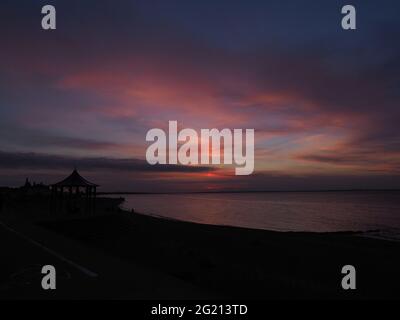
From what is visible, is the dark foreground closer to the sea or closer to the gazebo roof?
the gazebo roof

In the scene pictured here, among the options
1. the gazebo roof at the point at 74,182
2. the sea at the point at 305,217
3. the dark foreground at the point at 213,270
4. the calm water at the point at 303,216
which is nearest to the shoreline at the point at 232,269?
the dark foreground at the point at 213,270

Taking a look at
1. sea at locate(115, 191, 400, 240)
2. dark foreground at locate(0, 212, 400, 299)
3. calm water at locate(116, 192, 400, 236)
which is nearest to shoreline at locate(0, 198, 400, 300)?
dark foreground at locate(0, 212, 400, 299)

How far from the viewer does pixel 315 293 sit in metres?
9.62

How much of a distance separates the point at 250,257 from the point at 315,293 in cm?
599

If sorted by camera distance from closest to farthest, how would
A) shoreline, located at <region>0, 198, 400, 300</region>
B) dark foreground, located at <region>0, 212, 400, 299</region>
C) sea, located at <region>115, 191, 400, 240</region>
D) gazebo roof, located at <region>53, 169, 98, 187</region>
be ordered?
dark foreground, located at <region>0, 212, 400, 299</region> → shoreline, located at <region>0, 198, 400, 300</region> → gazebo roof, located at <region>53, 169, 98, 187</region> → sea, located at <region>115, 191, 400, 240</region>

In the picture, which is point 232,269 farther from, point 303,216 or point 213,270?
point 303,216

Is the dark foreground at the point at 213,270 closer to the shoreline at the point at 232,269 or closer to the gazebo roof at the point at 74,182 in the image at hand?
the shoreline at the point at 232,269

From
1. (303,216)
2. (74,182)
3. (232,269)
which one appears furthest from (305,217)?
(232,269)

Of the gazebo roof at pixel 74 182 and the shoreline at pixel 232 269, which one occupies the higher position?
the gazebo roof at pixel 74 182

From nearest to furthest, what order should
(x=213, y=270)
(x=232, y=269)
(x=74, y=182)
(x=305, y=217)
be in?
(x=213, y=270), (x=232, y=269), (x=74, y=182), (x=305, y=217)

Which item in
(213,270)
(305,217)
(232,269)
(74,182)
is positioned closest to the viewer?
(213,270)

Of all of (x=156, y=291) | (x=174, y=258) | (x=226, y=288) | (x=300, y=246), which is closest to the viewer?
(x=156, y=291)
